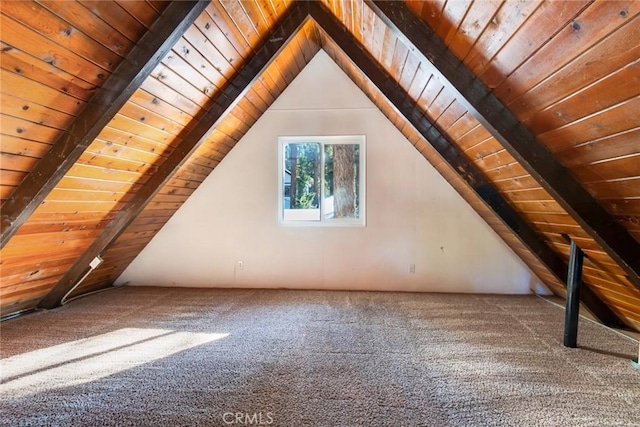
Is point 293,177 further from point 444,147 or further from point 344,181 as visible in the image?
point 444,147

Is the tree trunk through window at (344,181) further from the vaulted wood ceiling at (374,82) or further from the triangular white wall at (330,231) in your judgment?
the vaulted wood ceiling at (374,82)

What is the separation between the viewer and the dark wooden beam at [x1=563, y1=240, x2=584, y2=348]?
2117 millimetres

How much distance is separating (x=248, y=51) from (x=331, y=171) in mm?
1771

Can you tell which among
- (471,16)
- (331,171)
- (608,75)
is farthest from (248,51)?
(608,75)

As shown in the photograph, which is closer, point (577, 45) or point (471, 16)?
point (577, 45)

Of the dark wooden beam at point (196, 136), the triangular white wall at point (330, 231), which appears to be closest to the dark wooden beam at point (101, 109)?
the dark wooden beam at point (196, 136)

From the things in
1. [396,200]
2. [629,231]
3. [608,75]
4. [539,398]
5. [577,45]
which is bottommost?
[539,398]

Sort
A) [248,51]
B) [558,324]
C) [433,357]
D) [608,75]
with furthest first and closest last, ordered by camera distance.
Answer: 1. [558,324]
2. [248,51]
3. [433,357]
4. [608,75]

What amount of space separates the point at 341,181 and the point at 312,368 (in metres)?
2.31

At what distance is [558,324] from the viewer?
2.61m

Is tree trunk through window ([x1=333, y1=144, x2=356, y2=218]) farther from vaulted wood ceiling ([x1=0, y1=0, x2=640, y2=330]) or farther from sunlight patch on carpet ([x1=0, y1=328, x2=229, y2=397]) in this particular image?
sunlight patch on carpet ([x1=0, y1=328, x2=229, y2=397])

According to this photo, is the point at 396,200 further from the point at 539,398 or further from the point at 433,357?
the point at 539,398

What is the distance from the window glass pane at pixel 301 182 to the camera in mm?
3717

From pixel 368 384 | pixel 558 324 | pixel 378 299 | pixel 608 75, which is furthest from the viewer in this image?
pixel 378 299
